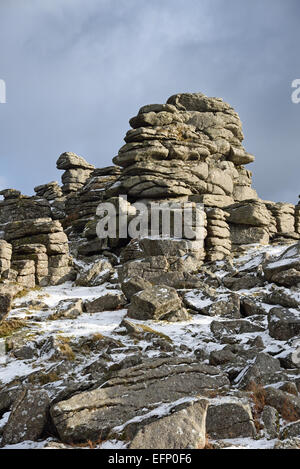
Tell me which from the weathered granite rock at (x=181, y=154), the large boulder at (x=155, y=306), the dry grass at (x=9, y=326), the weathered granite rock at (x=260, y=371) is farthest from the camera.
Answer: the weathered granite rock at (x=181, y=154)

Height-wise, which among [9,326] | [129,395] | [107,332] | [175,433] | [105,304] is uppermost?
[105,304]

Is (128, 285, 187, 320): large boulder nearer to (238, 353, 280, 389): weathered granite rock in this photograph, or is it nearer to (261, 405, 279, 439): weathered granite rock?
(238, 353, 280, 389): weathered granite rock

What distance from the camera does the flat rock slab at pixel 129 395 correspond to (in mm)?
8602

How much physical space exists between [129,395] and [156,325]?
7646 millimetres

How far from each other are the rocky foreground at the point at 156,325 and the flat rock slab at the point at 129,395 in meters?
0.04

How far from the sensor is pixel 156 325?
17172 mm

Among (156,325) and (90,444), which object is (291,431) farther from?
(156,325)

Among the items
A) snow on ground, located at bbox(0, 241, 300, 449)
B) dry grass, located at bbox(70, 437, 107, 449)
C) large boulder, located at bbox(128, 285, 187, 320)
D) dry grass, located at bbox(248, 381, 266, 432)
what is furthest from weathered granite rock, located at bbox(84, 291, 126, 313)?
dry grass, located at bbox(70, 437, 107, 449)

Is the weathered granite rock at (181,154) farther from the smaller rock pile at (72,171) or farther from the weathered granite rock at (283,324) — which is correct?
the weathered granite rock at (283,324)

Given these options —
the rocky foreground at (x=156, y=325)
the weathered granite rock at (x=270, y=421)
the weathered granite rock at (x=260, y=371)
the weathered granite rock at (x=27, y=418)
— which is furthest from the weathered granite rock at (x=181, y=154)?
the weathered granite rock at (x=270, y=421)

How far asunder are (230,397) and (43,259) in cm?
2203

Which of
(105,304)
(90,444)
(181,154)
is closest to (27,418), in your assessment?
(90,444)

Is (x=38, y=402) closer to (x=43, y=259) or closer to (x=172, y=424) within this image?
(x=172, y=424)

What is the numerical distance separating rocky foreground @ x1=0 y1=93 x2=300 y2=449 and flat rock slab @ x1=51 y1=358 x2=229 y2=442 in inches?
1.5
